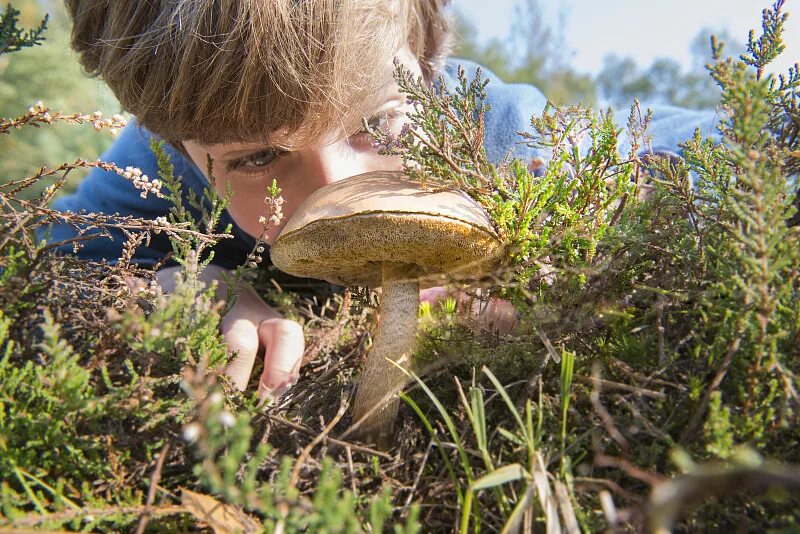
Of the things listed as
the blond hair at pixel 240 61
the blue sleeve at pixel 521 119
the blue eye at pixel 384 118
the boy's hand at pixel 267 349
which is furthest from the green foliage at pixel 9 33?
the blue sleeve at pixel 521 119

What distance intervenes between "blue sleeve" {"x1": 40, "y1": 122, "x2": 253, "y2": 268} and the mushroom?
Answer: 1.59m

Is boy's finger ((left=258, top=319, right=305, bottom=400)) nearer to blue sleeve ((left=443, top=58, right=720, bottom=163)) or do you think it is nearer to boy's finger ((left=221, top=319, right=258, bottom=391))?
boy's finger ((left=221, top=319, right=258, bottom=391))

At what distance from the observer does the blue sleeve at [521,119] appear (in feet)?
9.83

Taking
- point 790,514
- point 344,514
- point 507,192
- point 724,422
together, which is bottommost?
point 344,514

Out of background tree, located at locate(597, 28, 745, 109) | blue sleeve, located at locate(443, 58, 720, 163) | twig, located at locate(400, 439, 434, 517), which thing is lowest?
twig, located at locate(400, 439, 434, 517)

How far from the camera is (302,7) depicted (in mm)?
1415

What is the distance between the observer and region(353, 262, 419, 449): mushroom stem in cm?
134

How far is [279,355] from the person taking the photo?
5.30 ft

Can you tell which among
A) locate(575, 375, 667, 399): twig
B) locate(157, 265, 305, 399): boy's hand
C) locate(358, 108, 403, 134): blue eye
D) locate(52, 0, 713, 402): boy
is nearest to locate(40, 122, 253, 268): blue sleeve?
locate(52, 0, 713, 402): boy

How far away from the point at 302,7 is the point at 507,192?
2.49 feet

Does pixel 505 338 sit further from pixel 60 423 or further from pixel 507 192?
pixel 60 423

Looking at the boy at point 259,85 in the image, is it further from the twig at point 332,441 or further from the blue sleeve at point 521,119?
the blue sleeve at point 521,119

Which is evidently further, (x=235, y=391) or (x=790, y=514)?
(x=235, y=391)

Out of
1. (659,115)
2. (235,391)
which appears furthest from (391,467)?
(659,115)
